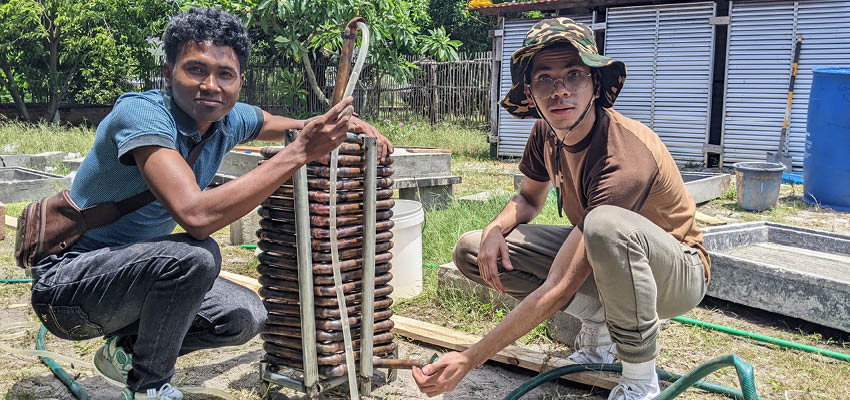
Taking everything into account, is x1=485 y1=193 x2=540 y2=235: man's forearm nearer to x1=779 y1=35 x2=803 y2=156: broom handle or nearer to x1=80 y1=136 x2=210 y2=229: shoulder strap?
x1=80 y1=136 x2=210 y2=229: shoulder strap

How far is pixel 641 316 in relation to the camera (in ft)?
7.93

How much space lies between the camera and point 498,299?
12.6ft

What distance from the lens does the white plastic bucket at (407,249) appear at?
3879 mm

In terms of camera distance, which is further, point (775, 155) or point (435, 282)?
point (775, 155)

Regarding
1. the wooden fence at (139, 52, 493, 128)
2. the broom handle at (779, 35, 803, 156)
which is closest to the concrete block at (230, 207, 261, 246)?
the broom handle at (779, 35, 803, 156)

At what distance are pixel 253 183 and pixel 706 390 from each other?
194 cm

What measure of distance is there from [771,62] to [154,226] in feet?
30.0

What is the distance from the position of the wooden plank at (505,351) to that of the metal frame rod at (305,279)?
884 millimetres

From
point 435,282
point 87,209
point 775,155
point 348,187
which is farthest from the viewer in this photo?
point 775,155

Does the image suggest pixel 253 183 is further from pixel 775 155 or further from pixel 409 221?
pixel 775 155

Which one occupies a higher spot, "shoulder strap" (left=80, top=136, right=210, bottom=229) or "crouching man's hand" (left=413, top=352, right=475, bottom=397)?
"shoulder strap" (left=80, top=136, right=210, bottom=229)

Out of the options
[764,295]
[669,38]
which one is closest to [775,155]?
[669,38]

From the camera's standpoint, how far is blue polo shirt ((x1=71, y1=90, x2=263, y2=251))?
7.39 feet

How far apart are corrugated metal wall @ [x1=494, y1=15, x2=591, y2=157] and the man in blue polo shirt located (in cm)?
921
